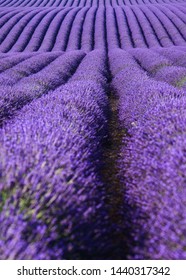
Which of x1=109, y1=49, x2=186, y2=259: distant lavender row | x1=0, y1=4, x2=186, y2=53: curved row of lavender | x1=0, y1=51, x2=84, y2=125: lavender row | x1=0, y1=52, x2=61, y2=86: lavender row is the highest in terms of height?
x1=109, y1=49, x2=186, y2=259: distant lavender row

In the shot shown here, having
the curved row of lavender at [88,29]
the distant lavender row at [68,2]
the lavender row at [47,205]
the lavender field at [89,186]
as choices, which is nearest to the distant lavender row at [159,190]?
the lavender field at [89,186]

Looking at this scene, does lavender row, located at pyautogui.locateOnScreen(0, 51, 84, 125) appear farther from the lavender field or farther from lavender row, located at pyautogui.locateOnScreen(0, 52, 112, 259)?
lavender row, located at pyautogui.locateOnScreen(0, 52, 112, 259)

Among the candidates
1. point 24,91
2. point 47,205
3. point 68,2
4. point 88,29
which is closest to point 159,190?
point 47,205

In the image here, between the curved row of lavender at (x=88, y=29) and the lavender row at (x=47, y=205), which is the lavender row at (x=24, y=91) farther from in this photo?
the curved row of lavender at (x=88, y=29)

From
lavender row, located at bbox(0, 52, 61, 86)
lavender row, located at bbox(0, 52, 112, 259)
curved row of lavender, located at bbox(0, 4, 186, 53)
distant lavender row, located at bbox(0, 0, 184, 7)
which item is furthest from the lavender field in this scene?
distant lavender row, located at bbox(0, 0, 184, 7)

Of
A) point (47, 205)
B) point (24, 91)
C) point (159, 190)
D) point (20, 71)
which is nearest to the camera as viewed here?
point (47, 205)

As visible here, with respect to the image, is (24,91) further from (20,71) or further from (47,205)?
(47,205)

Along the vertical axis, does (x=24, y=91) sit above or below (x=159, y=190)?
below

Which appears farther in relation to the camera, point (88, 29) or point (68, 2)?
point (68, 2)

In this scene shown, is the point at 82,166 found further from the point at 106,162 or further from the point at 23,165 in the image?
the point at 106,162

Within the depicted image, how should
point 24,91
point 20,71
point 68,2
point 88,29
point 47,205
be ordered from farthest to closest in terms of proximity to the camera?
point 68,2 < point 88,29 < point 20,71 < point 24,91 < point 47,205
